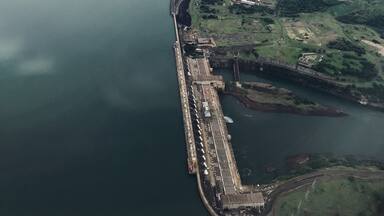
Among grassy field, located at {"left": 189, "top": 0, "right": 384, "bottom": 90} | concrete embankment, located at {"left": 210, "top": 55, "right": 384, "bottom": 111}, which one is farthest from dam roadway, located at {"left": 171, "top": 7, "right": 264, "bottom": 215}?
grassy field, located at {"left": 189, "top": 0, "right": 384, "bottom": 90}

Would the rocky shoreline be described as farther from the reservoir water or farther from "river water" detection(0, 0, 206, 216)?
"river water" detection(0, 0, 206, 216)

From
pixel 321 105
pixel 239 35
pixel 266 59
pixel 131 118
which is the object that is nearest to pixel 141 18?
pixel 239 35

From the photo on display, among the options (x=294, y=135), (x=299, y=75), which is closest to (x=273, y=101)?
(x=294, y=135)

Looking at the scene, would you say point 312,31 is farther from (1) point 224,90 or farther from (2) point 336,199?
(2) point 336,199

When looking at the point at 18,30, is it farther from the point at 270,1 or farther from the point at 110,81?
the point at 270,1

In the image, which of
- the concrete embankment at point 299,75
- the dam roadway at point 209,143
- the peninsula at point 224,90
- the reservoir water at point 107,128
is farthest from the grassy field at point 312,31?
the dam roadway at point 209,143

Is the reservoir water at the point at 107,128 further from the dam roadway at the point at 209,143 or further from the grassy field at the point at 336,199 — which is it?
the grassy field at the point at 336,199
